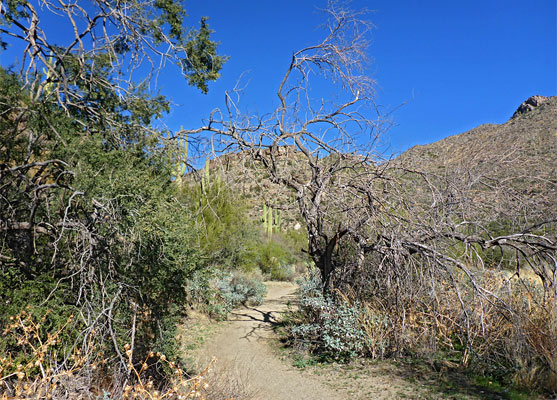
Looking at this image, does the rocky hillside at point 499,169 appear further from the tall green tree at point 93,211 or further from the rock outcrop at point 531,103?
the rock outcrop at point 531,103

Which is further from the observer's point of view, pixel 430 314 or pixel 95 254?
pixel 430 314

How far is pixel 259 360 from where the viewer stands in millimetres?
8328

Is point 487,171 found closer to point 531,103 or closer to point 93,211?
point 93,211

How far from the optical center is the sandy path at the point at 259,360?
6586 mm

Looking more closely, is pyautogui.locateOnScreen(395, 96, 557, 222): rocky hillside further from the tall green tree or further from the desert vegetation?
the tall green tree

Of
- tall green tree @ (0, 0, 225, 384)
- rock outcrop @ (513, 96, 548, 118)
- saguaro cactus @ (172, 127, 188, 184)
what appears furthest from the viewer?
rock outcrop @ (513, 96, 548, 118)

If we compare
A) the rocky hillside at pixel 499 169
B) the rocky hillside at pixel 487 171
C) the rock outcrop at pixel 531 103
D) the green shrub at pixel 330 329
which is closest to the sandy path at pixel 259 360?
the green shrub at pixel 330 329

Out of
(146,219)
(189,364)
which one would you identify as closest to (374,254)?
(189,364)

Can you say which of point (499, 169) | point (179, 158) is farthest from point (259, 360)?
point (499, 169)

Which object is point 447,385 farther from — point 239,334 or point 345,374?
point 239,334

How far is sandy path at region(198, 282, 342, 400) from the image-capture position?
659 cm

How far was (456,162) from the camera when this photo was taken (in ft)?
27.1

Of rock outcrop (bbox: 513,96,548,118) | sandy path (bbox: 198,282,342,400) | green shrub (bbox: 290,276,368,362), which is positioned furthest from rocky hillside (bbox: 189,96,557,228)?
rock outcrop (bbox: 513,96,548,118)

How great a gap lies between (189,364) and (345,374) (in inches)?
108
